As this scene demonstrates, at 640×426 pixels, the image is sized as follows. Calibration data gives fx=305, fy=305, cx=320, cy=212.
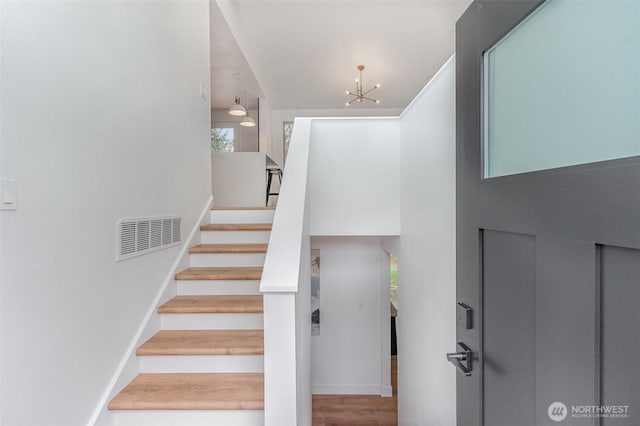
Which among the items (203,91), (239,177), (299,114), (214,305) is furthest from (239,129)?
(214,305)

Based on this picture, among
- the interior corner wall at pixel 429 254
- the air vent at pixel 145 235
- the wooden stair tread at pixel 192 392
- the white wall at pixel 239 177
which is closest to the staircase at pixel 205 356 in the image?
the wooden stair tread at pixel 192 392

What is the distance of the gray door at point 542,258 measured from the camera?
52 cm

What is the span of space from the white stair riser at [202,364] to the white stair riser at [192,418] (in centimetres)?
25

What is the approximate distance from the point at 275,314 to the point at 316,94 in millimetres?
5756

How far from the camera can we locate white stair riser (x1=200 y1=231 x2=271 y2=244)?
2.71 meters

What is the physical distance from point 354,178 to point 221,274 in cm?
130

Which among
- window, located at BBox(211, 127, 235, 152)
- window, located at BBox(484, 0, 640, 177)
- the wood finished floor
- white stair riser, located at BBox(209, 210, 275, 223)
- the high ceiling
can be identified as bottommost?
the wood finished floor

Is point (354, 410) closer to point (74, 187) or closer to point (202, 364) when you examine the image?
point (202, 364)

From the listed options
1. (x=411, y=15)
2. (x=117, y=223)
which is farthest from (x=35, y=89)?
(x=411, y=15)

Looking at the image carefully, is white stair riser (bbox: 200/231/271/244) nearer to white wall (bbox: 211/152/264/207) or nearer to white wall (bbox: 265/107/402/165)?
white wall (bbox: 211/152/264/207)

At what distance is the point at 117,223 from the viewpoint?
1.62m

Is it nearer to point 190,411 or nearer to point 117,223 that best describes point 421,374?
point 190,411

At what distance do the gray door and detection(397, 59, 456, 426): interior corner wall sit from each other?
340mm

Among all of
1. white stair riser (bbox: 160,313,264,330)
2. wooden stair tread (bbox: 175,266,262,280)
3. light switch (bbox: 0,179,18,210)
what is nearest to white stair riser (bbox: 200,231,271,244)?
wooden stair tread (bbox: 175,266,262,280)
